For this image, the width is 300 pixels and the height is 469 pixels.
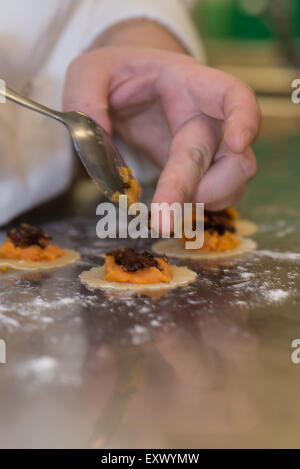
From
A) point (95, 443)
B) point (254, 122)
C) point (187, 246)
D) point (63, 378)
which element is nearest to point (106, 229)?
point (187, 246)

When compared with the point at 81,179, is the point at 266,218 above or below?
below

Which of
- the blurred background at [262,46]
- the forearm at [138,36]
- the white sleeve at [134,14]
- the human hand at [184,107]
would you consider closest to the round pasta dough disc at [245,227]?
the human hand at [184,107]

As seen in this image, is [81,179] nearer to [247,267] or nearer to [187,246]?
[187,246]

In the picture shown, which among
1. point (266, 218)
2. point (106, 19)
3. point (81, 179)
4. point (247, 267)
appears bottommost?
point (247, 267)

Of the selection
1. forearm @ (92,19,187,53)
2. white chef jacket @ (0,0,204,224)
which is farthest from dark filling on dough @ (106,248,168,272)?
forearm @ (92,19,187,53)

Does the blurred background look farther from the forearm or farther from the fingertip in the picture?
the fingertip

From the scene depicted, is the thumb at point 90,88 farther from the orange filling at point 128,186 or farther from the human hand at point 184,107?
the orange filling at point 128,186
